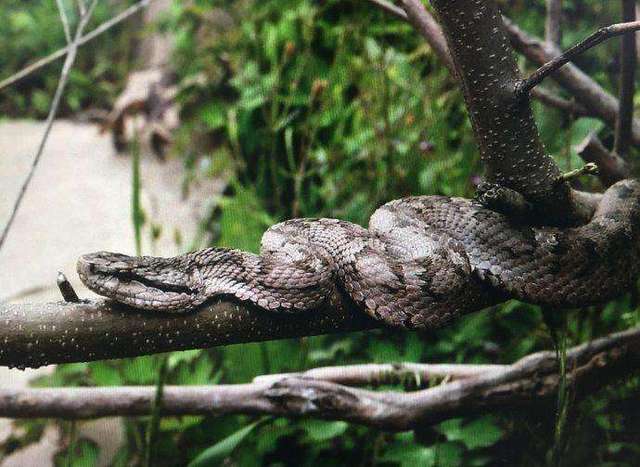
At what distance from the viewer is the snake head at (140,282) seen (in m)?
1.70

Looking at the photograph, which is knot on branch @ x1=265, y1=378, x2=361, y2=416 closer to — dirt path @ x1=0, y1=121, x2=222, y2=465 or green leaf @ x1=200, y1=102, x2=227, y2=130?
dirt path @ x1=0, y1=121, x2=222, y2=465

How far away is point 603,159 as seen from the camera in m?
2.40

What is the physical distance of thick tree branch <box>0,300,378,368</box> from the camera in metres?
1.62

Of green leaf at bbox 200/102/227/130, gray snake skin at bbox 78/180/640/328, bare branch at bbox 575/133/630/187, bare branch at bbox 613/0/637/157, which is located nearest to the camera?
gray snake skin at bbox 78/180/640/328

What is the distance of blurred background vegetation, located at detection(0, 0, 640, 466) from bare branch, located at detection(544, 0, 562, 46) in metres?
0.16

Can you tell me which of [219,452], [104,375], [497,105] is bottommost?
[219,452]

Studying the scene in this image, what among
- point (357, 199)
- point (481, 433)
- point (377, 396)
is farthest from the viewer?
point (357, 199)

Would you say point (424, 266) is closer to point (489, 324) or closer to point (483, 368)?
point (483, 368)

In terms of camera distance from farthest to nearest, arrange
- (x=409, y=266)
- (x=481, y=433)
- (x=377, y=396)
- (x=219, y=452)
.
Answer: (x=481, y=433)
(x=219, y=452)
(x=377, y=396)
(x=409, y=266)

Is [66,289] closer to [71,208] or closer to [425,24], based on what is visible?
[425,24]

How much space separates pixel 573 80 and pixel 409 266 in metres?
1.21

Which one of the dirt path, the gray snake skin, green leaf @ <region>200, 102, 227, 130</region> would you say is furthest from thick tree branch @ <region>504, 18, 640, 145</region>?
green leaf @ <region>200, 102, 227, 130</region>

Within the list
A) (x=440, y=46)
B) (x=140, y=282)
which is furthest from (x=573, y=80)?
(x=140, y=282)

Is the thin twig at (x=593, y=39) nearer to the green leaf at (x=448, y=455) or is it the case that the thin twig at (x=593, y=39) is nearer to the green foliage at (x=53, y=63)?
the green leaf at (x=448, y=455)
